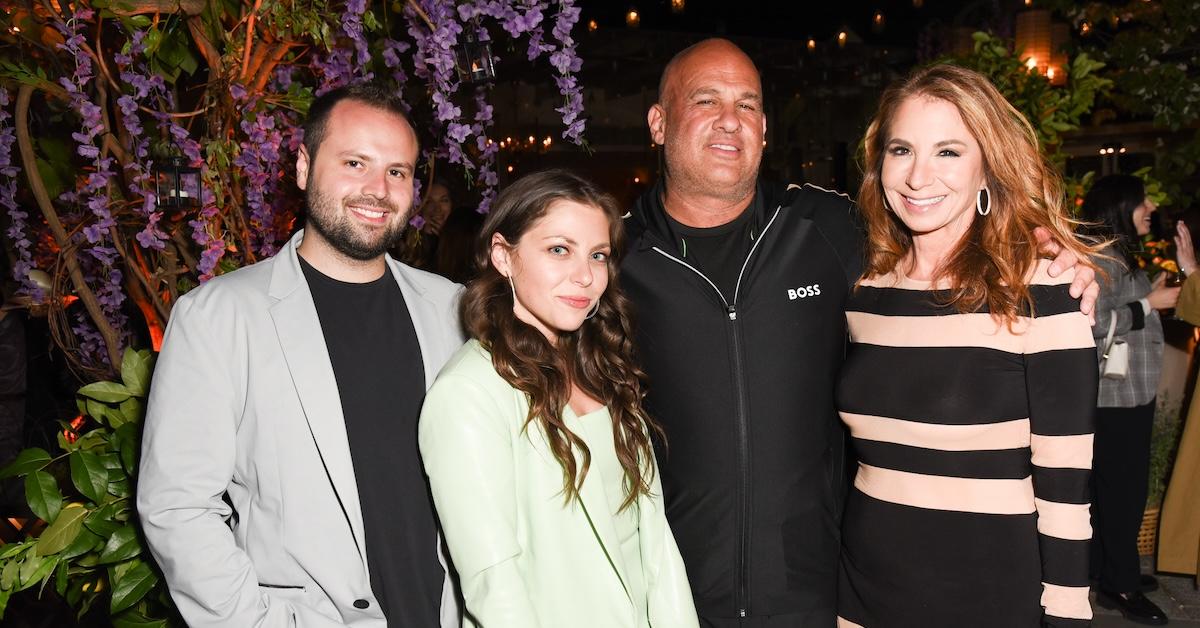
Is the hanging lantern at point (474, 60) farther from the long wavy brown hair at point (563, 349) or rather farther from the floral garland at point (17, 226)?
the floral garland at point (17, 226)

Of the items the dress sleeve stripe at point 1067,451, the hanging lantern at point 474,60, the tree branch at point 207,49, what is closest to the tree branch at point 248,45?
the tree branch at point 207,49

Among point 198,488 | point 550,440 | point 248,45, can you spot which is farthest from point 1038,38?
point 198,488

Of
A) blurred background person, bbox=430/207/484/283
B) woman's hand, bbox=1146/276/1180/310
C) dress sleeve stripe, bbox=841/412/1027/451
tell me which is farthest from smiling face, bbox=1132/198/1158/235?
blurred background person, bbox=430/207/484/283

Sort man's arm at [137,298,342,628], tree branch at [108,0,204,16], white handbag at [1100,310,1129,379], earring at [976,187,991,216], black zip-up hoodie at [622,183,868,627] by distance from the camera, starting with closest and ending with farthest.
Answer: man's arm at [137,298,342,628]
earring at [976,187,991,216]
black zip-up hoodie at [622,183,868,627]
tree branch at [108,0,204,16]
white handbag at [1100,310,1129,379]

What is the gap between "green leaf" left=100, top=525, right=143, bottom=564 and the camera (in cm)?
215

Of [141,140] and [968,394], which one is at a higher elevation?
[141,140]

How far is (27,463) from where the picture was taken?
7.42 feet

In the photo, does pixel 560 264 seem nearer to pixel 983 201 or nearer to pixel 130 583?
pixel 983 201

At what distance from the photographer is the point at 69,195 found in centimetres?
318

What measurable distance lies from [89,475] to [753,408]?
1.71 m

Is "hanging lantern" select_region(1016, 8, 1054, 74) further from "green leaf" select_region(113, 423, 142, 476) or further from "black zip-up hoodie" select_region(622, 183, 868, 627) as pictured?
"green leaf" select_region(113, 423, 142, 476)

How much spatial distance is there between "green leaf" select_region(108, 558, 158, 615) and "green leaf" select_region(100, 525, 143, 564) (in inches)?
1.4

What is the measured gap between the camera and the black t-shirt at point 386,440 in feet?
6.16

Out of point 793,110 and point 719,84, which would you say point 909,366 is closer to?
point 719,84
